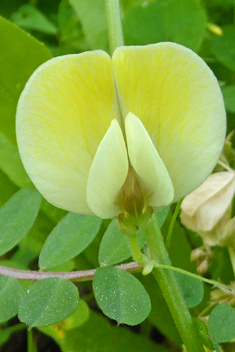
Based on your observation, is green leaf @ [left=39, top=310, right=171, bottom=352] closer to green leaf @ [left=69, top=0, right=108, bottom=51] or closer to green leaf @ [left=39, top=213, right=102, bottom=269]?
A: green leaf @ [left=39, top=213, right=102, bottom=269]

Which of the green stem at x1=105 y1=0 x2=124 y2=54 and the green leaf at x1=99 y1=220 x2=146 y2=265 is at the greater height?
the green stem at x1=105 y1=0 x2=124 y2=54

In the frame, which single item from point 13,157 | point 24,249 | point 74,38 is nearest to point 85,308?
point 24,249

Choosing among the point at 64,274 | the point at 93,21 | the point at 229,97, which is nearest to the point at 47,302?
the point at 64,274

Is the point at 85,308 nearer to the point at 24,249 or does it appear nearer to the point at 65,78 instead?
the point at 24,249

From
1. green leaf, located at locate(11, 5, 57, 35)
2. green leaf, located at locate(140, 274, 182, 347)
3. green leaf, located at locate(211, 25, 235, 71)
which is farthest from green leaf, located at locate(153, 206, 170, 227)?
green leaf, located at locate(11, 5, 57, 35)

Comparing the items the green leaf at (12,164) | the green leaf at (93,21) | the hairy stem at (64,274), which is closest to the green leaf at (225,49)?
the green leaf at (93,21)

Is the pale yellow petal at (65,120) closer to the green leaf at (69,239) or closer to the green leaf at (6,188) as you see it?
the green leaf at (69,239)
